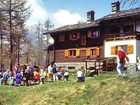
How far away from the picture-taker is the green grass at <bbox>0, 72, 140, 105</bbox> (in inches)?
681

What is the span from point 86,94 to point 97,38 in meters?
30.8

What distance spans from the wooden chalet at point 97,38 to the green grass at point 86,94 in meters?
22.7

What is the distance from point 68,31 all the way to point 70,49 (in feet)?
7.84

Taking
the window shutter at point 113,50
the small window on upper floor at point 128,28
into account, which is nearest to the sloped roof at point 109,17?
the small window on upper floor at point 128,28

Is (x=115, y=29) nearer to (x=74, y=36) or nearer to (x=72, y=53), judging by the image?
(x=74, y=36)

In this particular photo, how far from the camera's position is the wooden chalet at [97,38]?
43719mm

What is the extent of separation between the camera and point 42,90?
22.0 meters

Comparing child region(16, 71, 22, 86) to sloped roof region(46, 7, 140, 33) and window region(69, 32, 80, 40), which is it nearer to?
sloped roof region(46, 7, 140, 33)

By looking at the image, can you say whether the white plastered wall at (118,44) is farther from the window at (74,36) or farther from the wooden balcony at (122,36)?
the window at (74,36)

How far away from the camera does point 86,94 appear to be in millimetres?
18875

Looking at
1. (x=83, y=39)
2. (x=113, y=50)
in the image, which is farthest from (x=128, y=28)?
(x=83, y=39)

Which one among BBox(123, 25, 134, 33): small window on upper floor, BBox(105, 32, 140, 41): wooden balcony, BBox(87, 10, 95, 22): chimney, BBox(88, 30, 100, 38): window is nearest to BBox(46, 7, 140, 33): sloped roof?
BBox(88, 30, 100, 38): window

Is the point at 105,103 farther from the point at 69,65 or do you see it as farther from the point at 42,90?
the point at 69,65

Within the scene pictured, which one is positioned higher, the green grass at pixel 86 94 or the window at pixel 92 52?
the window at pixel 92 52
